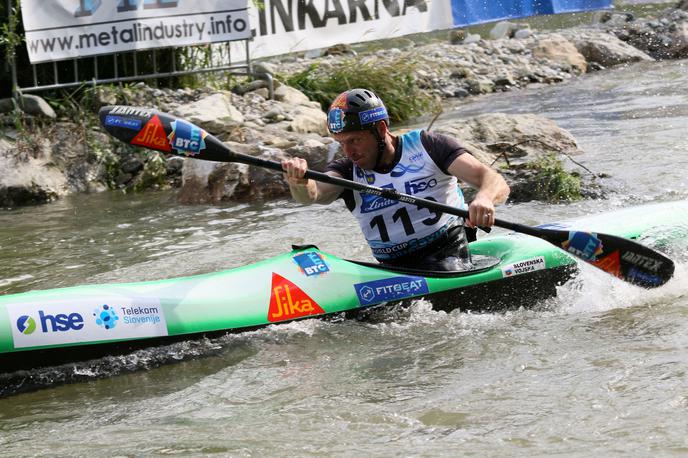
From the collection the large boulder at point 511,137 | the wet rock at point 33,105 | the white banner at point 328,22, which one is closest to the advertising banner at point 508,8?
the white banner at point 328,22

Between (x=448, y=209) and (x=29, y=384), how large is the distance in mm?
2139

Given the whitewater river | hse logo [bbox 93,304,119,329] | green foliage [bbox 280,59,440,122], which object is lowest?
the whitewater river

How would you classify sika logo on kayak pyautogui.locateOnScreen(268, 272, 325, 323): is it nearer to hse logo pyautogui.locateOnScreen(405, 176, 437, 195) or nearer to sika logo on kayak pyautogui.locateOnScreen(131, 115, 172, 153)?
hse logo pyautogui.locateOnScreen(405, 176, 437, 195)

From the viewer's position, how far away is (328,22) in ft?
39.3

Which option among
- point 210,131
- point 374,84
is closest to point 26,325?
point 210,131

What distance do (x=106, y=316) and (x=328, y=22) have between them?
25.4 ft

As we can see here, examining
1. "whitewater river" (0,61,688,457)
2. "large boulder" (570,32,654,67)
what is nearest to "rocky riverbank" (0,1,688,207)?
"whitewater river" (0,61,688,457)

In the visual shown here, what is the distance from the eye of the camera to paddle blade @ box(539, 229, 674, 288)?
5.42 metres

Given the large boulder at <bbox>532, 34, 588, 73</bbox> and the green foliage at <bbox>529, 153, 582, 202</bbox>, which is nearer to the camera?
the green foliage at <bbox>529, 153, 582, 202</bbox>

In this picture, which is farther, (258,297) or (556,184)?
(556,184)

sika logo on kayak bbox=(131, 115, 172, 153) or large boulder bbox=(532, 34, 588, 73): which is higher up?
large boulder bbox=(532, 34, 588, 73)

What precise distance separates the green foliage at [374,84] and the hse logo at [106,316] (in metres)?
7.03

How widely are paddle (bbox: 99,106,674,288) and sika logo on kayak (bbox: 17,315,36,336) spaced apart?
3.60 feet

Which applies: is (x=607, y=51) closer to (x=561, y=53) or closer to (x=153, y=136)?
(x=561, y=53)
